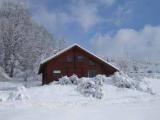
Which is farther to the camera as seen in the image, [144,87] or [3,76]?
[3,76]

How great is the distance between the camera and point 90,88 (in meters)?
24.5

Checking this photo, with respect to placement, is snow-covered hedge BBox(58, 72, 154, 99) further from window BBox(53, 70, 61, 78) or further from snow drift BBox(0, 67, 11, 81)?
snow drift BBox(0, 67, 11, 81)

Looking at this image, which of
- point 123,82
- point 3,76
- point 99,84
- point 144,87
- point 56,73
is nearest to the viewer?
point 99,84

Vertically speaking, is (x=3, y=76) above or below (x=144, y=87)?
above

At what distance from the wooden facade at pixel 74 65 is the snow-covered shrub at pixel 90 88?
20006 millimetres

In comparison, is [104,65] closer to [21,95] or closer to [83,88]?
[83,88]

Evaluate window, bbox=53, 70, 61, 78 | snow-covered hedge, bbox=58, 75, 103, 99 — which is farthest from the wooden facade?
snow-covered hedge, bbox=58, 75, 103, 99

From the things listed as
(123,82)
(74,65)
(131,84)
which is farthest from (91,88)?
(74,65)

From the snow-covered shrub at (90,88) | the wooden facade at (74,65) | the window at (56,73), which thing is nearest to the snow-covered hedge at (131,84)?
the snow-covered shrub at (90,88)

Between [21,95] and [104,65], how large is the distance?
87.1 feet

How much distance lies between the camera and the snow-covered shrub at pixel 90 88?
23756 millimetres

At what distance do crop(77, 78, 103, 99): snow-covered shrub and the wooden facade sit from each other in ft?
65.6

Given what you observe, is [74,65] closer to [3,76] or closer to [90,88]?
[3,76]

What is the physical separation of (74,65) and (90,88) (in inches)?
909
